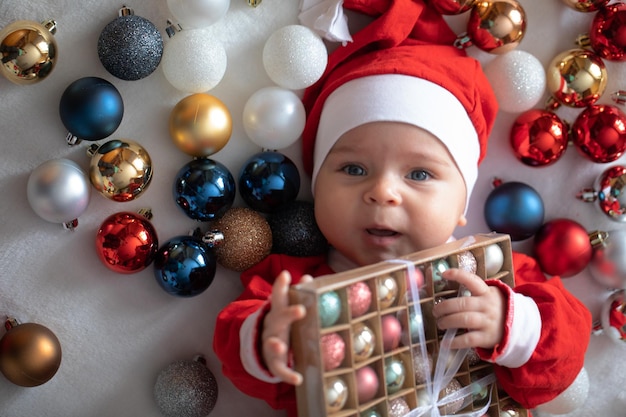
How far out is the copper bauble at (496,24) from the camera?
48.3 inches

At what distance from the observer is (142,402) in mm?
1189

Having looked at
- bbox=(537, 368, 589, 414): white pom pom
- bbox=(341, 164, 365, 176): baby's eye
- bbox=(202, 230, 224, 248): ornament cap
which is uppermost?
bbox=(341, 164, 365, 176): baby's eye

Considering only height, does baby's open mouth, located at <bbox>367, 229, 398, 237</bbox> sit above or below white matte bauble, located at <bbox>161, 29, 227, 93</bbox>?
below

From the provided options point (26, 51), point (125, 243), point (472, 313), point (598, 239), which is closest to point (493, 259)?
point (472, 313)

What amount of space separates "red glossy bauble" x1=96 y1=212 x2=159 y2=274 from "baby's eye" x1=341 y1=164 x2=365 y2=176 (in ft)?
1.20

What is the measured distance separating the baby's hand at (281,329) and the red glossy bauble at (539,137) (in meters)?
0.66

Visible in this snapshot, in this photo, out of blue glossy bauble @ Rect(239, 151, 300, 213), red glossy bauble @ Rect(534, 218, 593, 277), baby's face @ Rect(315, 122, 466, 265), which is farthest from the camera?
red glossy bauble @ Rect(534, 218, 593, 277)

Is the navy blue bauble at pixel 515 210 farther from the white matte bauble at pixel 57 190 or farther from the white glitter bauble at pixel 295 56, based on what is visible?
the white matte bauble at pixel 57 190

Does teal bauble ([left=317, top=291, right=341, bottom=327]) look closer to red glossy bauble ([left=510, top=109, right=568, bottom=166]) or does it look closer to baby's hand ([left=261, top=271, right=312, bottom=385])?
baby's hand ([left=261, top=271, right=312, bottom=385])

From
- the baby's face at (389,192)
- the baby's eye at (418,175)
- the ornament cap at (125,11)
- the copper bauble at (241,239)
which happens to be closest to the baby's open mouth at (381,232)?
the baby's face at (389,192)

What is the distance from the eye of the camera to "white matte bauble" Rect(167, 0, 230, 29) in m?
1.11

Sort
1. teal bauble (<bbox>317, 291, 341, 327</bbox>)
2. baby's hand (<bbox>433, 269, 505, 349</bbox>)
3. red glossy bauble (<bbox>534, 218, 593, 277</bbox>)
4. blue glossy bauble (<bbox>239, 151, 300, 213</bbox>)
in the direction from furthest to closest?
red glossy bauble (<bbox>534, 218, 593, 277</bbox>)
blue glossy bauble (<bbox>239, 151, 300, 213</bbox>)
baby's hand (<bbox>433, 269, 505, 349</bbox>)
teal bauble (<bbox>317, 291, 341, 327</bbox>)

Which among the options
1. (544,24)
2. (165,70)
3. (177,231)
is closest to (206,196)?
(177,231)

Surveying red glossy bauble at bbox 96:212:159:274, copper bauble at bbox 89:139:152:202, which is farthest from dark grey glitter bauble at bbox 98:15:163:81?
red glossy bauble at bbox 96:212:159:274
